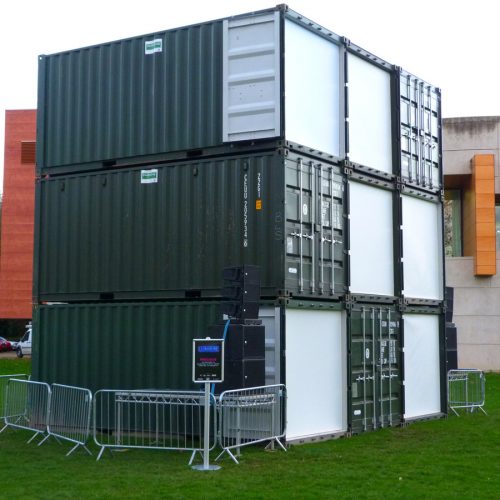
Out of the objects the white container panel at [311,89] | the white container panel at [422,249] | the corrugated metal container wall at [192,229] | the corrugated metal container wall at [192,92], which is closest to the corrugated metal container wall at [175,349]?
the corrugated metal container wall at [192,229]

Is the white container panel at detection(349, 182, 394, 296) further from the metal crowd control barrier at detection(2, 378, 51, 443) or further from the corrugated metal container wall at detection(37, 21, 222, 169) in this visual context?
the metal crowd control barrier at detection(2, 378, 51, 443)

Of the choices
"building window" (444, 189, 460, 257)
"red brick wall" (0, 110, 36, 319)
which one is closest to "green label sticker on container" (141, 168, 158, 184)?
"building window" (444, 189, 460, 257)

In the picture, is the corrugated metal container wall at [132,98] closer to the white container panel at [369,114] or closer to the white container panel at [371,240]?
the white container panel at [369,114]

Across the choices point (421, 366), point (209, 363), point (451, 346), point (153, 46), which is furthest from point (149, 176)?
point (451, 346)

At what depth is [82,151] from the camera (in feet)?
49.5

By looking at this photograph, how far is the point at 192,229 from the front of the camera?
45.4 ft

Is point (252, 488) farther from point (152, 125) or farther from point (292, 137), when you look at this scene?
point (152, 125)

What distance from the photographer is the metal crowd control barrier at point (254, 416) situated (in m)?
11.6

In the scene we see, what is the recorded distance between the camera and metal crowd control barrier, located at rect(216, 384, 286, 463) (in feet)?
38.2

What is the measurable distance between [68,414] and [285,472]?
4.43 m

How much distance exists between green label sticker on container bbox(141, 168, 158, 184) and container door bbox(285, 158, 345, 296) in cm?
242

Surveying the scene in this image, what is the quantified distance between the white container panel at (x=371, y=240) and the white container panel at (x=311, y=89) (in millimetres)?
1182

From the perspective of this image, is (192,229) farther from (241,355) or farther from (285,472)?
(285,472)

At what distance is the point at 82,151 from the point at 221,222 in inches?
125
